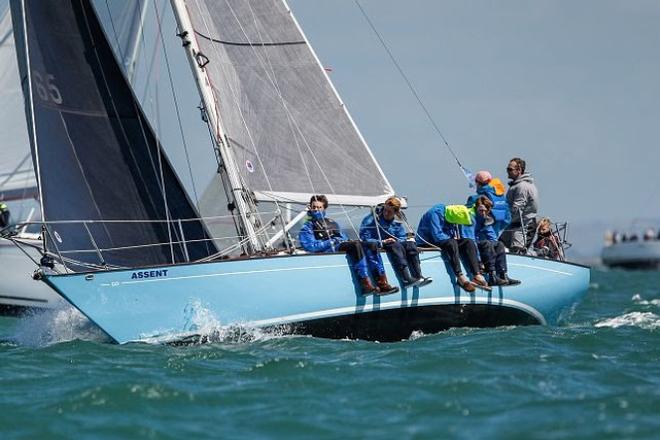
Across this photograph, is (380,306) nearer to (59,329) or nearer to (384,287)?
(384,287)

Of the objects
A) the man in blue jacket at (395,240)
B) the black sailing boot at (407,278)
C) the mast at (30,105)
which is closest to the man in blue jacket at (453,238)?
the man in blue jacket at (395,240)

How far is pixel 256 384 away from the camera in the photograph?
1064cm

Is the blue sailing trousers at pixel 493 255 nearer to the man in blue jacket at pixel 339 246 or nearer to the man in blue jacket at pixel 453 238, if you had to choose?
the man in blue jacket at pixel 453 238

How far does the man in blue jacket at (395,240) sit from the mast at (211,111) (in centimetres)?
152

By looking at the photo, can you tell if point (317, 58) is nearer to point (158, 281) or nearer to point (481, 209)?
point (481, 209)

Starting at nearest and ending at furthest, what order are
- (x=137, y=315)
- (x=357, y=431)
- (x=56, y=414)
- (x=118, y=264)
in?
(x=357, y=431) → (x=56, y=414) → (x=137, y=315) → (x=118, y=264)

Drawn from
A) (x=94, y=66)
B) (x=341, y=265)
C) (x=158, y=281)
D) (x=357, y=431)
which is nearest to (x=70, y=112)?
(x=94, y=66)

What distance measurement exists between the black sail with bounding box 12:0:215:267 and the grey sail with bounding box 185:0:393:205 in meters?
1.05

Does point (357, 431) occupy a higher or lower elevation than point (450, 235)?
lower

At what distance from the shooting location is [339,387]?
413 inches

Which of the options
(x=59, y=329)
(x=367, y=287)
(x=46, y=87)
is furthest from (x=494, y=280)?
(x=46, y=87)

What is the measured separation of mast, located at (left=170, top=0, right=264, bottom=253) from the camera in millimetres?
15305

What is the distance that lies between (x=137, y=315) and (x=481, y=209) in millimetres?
4495

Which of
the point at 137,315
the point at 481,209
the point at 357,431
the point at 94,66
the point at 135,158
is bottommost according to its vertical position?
the point at 357,431
